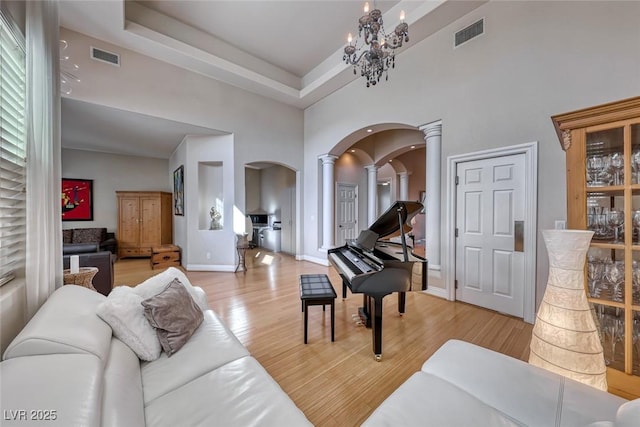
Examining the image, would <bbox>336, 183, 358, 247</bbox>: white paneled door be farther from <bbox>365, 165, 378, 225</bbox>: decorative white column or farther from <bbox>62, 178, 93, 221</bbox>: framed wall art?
<bbox>62, 178, 93, 221</bbox>: framed wall art

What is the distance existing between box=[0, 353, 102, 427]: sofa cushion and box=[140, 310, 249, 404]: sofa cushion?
0.37m

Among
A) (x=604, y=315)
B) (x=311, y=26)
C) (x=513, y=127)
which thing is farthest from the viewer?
(x=311, y=26)

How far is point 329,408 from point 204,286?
3187 mm

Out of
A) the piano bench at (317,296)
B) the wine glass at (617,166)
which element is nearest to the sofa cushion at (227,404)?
the piano bench at (317,296)

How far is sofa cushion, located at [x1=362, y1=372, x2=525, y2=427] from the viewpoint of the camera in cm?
95

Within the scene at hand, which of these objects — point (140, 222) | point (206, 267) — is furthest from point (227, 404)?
point (140, 222)

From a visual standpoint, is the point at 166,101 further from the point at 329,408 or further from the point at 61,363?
the point at 329,408

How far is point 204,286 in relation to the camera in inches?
161

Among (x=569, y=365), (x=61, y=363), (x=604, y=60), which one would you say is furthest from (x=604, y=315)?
(x=61, y=363)

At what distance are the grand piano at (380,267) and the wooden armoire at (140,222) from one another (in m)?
5.84

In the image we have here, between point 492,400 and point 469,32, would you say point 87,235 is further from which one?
point 469,32

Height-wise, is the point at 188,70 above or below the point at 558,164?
above

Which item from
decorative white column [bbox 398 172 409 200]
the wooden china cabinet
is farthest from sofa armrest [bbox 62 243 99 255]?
decorative white column [bbox 398 172 409 200]

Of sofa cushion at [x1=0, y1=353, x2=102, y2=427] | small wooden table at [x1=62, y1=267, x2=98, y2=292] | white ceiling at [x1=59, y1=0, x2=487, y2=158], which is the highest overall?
white ceiling at [x1=59, y1=0, x2=487, y2=158]
